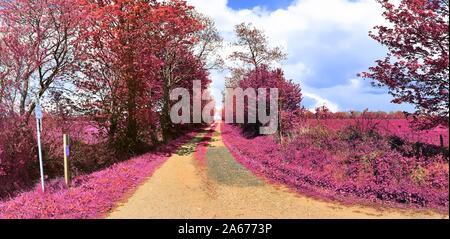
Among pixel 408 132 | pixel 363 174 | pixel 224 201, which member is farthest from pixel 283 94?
pixel 224 201

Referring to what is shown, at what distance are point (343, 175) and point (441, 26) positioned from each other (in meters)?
5.06

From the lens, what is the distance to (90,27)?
1942cm

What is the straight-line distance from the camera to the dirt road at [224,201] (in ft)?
27.5

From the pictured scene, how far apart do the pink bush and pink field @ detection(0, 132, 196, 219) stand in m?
4.85

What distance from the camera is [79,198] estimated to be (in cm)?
1015

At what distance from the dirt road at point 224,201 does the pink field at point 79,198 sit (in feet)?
1.50

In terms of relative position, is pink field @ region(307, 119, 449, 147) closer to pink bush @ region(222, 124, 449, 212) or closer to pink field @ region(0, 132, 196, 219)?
pink bush @ region(222, 124, 449, 212)

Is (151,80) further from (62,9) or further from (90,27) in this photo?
(62,9)

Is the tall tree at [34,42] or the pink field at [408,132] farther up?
the tall tree at [34,42]

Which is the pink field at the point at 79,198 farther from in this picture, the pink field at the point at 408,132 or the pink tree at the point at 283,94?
the pink tree at the point at 283,94

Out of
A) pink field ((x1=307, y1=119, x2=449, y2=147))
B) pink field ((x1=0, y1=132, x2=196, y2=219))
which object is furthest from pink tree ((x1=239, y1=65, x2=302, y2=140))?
pink field ((x1=0, y1=132, x2=196, y2=219))

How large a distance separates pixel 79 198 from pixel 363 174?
7.53 m

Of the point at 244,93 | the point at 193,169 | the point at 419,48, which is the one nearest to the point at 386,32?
the point at 419,48

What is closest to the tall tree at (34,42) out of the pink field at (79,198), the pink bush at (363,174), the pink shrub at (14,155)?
the pink shrub at (14,155)
